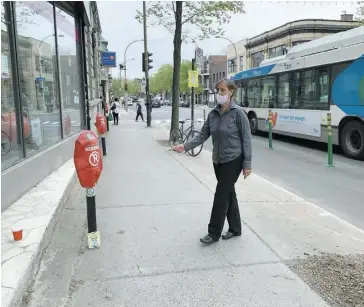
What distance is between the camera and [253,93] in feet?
58.2

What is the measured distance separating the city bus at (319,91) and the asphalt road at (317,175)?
2.32ft

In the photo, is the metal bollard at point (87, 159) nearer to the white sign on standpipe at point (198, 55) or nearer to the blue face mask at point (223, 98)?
the blue face mask at point (223, 98)

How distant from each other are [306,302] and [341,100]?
926cm

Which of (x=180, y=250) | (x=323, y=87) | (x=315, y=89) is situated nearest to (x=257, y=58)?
(x=315, y=89)

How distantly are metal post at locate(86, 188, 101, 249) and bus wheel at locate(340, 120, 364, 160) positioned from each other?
332 inches

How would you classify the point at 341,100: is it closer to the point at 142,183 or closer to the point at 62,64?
the point at 142,183

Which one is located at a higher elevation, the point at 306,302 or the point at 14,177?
the point at 14,177

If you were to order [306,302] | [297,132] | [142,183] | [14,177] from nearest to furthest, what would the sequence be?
[306,302], [14,177], [142,183], [297,132]

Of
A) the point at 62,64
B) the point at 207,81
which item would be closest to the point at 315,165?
the point at 62,64

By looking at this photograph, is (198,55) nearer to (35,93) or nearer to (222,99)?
(35,93)

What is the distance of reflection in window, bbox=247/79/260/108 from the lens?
17297 millimetres

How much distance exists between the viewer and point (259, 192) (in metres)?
6.89

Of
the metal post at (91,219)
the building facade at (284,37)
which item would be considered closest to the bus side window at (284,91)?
the metal post at (91,219)

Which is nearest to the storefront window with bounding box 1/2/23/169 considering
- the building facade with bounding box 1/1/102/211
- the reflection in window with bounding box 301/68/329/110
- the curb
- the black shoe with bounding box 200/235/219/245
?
the building facade with bounding box 1/1/102/211
